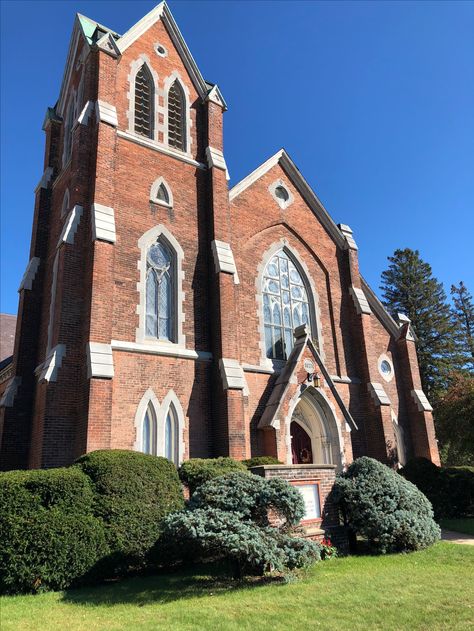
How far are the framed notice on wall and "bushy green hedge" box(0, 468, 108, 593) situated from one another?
3922 mm

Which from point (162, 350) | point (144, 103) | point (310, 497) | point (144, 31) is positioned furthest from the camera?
point (144, 31)

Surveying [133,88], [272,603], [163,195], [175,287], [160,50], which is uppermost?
[160,50]

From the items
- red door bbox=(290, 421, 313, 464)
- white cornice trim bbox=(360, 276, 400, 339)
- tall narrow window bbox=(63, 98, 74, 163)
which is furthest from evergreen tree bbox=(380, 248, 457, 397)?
tall narrow window bbox=(63, 98, 74, 163)

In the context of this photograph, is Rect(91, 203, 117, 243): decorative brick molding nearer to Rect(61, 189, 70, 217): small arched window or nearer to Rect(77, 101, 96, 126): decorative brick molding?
Rect(61, 189, 70, 217): small arched window

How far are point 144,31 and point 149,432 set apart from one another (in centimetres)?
1414

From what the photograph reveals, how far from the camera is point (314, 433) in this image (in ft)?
54.1

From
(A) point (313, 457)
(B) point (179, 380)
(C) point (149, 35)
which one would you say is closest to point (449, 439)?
(A) point (313, 457)

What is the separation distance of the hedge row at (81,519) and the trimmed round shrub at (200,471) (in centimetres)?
115

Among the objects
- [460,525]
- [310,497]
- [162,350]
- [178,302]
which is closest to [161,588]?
[310,497]

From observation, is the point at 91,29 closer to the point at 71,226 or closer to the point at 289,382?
the point at 71,226

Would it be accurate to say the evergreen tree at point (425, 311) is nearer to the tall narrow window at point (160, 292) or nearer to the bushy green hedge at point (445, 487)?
the bushy green hedge at point (445, 487)

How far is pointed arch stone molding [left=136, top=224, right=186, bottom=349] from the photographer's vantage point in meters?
13.8

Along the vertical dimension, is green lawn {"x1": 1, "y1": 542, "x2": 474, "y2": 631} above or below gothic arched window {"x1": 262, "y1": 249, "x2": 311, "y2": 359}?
below

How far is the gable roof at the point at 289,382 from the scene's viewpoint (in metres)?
14.8
